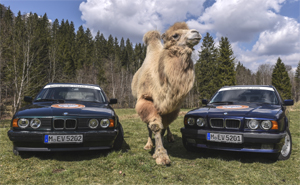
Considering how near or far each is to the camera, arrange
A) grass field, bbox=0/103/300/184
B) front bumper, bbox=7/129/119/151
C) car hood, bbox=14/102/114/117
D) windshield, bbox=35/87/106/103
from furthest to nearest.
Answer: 1. windshield, bbox=35/87/106/103
2. car hood, bbox=14/102/114/117
3. front bumper, bbox=7/129/119/151
4. grass field, bbox=0/103/300/184

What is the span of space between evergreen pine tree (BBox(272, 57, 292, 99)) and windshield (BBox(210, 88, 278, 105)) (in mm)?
41597

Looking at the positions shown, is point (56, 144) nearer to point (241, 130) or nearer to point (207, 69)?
point (241, 130)

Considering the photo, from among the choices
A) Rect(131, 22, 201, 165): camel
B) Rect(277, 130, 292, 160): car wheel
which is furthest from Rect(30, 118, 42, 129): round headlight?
Rect(277, 130, 292, 160): car wheel

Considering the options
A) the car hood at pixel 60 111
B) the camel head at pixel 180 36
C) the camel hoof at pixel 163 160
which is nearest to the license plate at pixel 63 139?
the car hood at pixel 60 111

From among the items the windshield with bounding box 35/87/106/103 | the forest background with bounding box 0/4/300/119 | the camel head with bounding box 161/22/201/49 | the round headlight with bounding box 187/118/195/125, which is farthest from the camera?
the forest background with bounding box 0/4/300/119

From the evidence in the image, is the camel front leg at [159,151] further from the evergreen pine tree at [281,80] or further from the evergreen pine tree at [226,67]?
the evergreen pine tree at [281,80]

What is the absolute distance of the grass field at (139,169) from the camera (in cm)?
288

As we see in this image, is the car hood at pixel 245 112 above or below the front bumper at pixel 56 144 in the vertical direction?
above

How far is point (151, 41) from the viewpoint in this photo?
5.34 metres

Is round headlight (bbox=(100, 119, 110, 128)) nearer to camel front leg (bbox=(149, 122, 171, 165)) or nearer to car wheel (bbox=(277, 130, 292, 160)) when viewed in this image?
camel front leg (bbox=(149, 122, 171, 165))

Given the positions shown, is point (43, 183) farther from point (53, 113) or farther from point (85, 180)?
point (53, 113)

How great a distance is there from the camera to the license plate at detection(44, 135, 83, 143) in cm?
333

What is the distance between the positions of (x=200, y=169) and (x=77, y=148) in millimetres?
2244

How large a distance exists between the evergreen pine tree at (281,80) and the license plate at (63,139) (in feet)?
149
